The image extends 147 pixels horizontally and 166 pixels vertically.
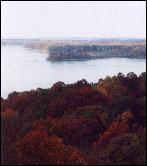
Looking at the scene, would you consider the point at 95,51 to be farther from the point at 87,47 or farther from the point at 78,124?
the point at 78,124

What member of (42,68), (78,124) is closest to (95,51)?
(42,68)

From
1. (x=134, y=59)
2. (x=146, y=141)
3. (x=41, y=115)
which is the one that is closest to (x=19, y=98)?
(x=41, y=115)

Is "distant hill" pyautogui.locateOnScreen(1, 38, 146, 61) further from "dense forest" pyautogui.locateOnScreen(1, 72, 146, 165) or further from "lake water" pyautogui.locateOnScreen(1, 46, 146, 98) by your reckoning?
"dense forest" pyautogui.locateOnScreen(1, 72, 146, 165)

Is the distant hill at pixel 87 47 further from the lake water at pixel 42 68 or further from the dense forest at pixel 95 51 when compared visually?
the lake water at pixel 42 68

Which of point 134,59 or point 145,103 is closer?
point 145,103

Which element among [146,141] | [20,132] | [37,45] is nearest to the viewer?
[146,141]

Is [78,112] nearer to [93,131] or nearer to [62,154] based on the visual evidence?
[93,131]
